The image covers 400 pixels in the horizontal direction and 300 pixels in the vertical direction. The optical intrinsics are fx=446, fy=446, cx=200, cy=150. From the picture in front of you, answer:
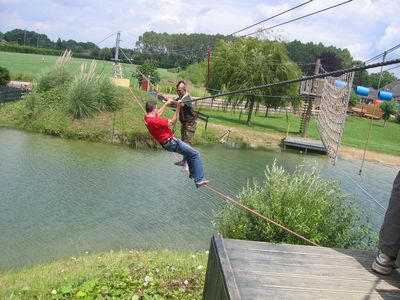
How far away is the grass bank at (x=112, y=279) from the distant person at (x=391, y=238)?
3326 mm

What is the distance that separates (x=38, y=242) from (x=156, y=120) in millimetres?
5551

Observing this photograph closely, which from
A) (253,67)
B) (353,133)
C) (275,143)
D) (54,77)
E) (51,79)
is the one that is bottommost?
(275,143)

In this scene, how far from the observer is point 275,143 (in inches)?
1198

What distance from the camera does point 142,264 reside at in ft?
26.9

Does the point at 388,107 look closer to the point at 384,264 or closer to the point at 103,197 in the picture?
the point at 103,197

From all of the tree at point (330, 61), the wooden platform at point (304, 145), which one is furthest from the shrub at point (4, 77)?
the tree at point (330, 61)

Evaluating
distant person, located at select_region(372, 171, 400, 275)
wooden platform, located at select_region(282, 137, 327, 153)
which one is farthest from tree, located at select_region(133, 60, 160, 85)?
distant person, located at select_region(372, 171, 400, 275)

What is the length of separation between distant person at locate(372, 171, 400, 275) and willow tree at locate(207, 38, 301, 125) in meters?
28.0

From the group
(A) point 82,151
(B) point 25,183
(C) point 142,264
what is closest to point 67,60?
(A) point 82,151

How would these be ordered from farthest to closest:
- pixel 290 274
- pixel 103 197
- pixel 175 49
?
pixel 175 49 → pixel 103 197 → pixel 290 274


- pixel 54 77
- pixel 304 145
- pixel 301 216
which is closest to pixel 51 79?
pixel 54 77

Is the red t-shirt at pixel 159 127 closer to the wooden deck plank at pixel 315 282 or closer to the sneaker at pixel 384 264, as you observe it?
the wooden deck plank at pixel 315 282

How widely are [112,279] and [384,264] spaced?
4555mm

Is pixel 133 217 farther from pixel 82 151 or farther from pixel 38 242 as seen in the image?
pixel 82 151
